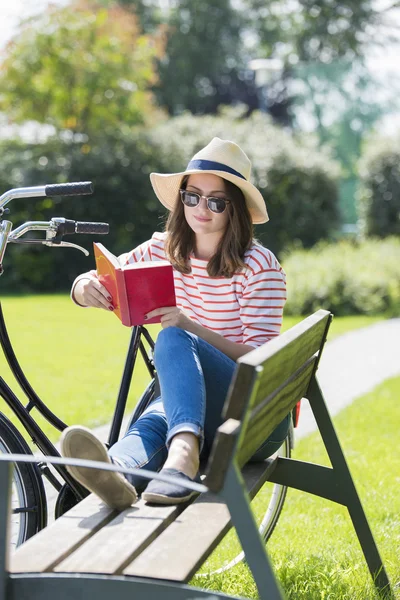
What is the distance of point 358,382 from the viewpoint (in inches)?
298

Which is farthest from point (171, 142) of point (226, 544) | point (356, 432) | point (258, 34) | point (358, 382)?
point (258, 34)

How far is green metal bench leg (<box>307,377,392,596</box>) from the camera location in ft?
9.84

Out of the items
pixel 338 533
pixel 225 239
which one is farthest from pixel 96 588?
pixel 338 533

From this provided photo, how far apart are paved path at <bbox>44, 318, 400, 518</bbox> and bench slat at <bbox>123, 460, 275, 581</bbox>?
121 inches

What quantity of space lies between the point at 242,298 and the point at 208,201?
383mm

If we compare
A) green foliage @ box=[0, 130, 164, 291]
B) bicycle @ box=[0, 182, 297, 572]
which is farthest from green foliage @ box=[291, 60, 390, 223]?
bicycle @ box=[0, 182, 297, 572]

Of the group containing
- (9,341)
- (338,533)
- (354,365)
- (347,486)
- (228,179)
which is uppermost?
(228,179)

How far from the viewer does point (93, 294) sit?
9.96 ft

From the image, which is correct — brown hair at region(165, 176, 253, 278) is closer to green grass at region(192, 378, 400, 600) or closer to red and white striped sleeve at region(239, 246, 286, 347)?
red and white striped sleeve at region(239, 246, 286, 347)

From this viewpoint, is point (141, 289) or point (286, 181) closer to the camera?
point (141, 289)

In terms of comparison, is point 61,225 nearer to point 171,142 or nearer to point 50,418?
point 50,418

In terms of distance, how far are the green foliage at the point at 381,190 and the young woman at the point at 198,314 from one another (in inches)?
581

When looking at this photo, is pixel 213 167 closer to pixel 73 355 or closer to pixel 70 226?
pixel 70 226

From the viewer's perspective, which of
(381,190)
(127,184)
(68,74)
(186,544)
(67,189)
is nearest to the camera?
(186,544)
